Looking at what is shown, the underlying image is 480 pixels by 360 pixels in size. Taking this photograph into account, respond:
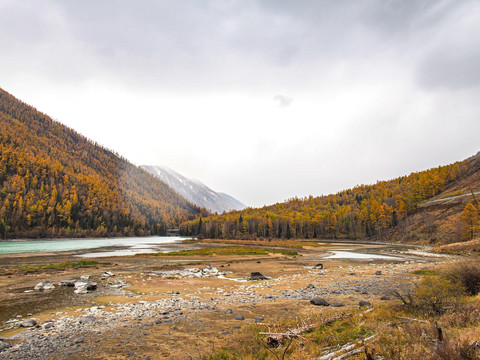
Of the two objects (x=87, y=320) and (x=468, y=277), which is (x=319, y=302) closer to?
(x=468, y=277)

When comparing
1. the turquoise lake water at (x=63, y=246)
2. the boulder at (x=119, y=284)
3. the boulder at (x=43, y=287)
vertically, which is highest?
the boulder at (x=43, y=287)

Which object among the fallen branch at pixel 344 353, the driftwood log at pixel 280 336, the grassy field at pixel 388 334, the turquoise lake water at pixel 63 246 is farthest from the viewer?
the turquoise lake water at pixel 63 246

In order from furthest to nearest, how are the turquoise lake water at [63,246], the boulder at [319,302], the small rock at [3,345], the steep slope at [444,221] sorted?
the steep slope at [444,221], the turquoise lake water at [63,246], the boulder at [319,302], the small rock at [3,345]

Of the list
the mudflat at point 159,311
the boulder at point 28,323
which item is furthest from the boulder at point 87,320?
the boulder at point 28,323

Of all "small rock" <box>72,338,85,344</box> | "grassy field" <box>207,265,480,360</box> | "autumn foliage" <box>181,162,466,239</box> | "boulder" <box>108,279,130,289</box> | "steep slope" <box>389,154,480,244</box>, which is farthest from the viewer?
"autumn foliage" <box>181,162,466,239</box>

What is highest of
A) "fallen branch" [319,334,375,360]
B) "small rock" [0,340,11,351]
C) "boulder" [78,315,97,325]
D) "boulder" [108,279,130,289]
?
Answer: "fallen branch" [319,334,375,360]

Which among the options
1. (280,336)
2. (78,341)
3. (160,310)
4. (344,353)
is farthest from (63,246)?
(344,353)

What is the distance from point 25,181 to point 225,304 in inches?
8386

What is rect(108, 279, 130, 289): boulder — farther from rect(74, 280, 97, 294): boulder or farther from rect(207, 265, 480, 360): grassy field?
rect(207, 265, 480, 360): grassy field

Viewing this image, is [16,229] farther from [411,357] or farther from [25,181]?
[411,357]

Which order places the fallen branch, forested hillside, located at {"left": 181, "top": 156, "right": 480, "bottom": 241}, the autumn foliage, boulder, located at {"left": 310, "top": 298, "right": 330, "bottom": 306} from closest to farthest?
the fallen branch < boulder, located at {"left": 310, "top": 298, "right": 330, "bottom": 306} < forested hillside, located at {"left": 181, "top": 156, "right": 480, "bottom": 241} < the autumn foliage

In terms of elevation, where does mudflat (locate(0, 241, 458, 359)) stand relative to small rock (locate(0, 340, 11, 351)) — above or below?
below

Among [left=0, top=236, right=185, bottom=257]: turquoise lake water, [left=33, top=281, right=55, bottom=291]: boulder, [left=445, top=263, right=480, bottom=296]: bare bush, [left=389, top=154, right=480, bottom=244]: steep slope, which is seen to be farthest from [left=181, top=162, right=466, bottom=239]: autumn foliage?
[left=33, top=281, right=55, bottom=291]: boulder

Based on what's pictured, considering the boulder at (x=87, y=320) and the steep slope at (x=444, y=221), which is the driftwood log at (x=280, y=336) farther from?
the steep slope at (x=444, y=221)
